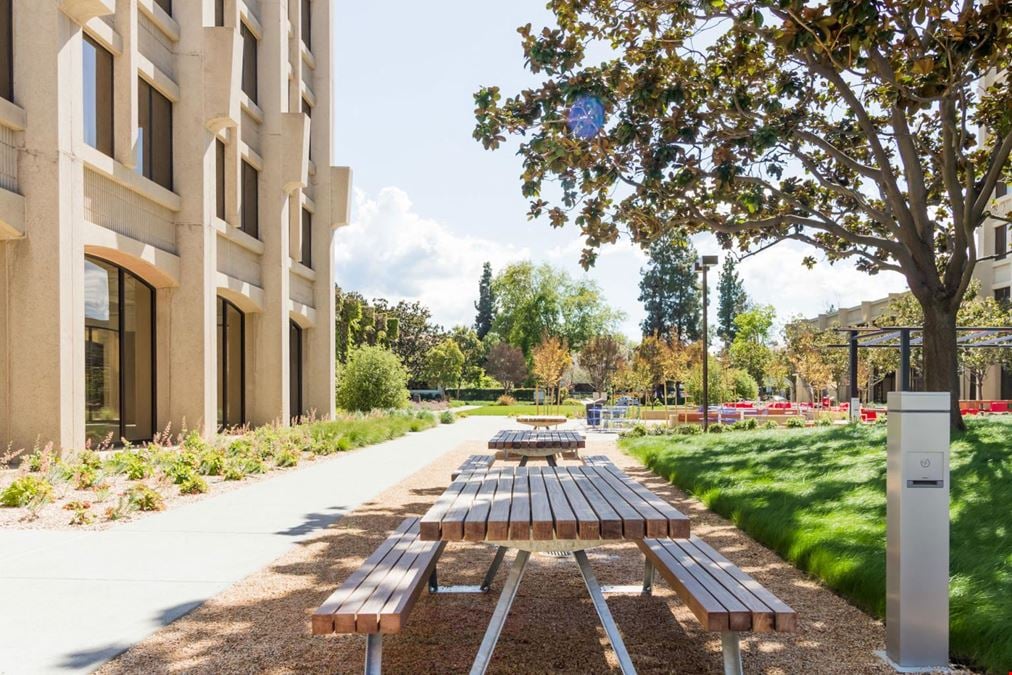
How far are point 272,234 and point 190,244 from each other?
508 cm

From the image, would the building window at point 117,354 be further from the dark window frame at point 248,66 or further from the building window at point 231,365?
the dark window frame at point 248,66

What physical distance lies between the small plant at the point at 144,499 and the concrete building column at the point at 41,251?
391 centimetres

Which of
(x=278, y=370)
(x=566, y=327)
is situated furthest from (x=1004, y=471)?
(x=566, y=327)

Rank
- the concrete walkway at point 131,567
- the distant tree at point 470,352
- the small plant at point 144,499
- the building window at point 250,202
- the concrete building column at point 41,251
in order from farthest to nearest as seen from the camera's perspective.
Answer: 1. the distant tree at point 470,352
2. the building window at point 250,202
3. the concrete building column at point 41,251
4. the small plant at point 144,499
5. the concrete walkway at point 131,567

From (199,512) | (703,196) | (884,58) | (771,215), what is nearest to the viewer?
(199,512)

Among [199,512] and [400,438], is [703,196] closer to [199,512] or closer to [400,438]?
[199,512]

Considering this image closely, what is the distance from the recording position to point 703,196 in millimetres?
12977

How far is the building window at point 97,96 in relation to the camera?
1347 cm

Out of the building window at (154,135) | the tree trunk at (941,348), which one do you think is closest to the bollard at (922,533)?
the tree trunk at (941,348)

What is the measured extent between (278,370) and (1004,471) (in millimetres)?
17726

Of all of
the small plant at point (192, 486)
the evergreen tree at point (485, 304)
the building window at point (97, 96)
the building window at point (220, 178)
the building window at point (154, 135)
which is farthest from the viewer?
the evergreen tree at point (485, 304)

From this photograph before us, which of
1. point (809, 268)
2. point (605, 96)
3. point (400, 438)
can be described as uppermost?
point (605, 96)

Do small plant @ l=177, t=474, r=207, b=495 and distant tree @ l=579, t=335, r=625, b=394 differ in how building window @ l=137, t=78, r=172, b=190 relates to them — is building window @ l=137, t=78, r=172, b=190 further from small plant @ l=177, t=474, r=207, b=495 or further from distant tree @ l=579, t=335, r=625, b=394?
distant tree @ l=579, t=335, r=625, b=394

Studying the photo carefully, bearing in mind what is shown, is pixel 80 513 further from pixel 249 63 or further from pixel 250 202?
Answer: pixel 249 63
